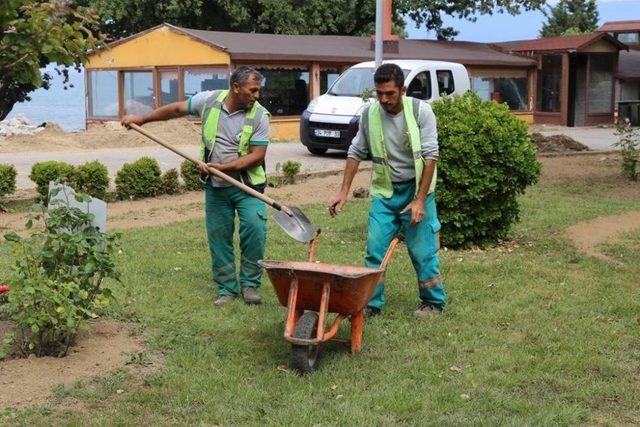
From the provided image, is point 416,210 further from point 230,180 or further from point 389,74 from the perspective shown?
point 230,180

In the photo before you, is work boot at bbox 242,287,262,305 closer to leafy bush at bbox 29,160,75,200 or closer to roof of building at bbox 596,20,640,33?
leafy bush at bbox 29,160,75,200

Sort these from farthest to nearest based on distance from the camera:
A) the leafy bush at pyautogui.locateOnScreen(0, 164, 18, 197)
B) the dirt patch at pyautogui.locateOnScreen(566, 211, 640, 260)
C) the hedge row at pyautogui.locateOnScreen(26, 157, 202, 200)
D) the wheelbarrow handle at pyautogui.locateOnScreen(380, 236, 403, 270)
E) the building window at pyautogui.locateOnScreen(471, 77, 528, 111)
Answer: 1. the building window at pyautogui.locateOnScreen(471, 77, 528, 111)
2. the hedge row at pyautogui.locateOnScreen(26, 157, 202, 200)
3. the leafy bush at pyautogui.locateOnScreen(0, 164, 18, 197)
4. the dirt patch at pyautogui.locateOnScreen(566, 211, 640, 260)
5. the wheelbarrow handle at pyautogui.locateOnScreen(380, 236, 403, 270)

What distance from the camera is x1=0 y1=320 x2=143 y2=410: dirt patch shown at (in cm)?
477

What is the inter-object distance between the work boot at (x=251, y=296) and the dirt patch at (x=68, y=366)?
1045 mm

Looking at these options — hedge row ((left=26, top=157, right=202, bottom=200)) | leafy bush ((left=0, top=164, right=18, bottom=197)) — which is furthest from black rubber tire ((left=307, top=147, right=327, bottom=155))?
leafy bush ((left=0, top=164, right=18, bottom=197))

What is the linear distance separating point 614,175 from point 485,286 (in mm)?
8963

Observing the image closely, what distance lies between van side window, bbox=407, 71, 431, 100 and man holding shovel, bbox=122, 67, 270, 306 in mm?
12340

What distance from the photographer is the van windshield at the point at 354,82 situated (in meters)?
18.8

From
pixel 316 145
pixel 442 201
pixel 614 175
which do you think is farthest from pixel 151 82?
pixel 442 201

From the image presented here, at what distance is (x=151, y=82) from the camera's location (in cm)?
2747

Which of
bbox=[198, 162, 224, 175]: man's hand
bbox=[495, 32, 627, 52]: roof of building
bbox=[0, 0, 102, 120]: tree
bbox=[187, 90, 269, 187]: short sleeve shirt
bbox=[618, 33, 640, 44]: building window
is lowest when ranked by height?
bbox=[198, 162, 224, 175]: man's hand

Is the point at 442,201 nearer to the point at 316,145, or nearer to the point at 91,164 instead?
the point at 91,164

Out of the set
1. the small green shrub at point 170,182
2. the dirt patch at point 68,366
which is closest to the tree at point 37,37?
the dirt patch at point 68,366

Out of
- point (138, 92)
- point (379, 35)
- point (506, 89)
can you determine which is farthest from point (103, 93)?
point (379, 35)
